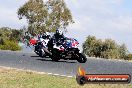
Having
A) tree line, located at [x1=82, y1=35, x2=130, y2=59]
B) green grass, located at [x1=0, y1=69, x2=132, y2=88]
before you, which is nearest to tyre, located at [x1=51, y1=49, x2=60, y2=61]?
green grass, located at [x1=0, y1=69, x2=132, y2=88]

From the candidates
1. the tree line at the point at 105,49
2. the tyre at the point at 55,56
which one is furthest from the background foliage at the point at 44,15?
the tyre at the point at 55,56

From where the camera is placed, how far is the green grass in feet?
40.3

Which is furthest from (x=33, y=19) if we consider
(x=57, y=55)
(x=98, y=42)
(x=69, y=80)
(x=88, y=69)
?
(x=69, y=80)

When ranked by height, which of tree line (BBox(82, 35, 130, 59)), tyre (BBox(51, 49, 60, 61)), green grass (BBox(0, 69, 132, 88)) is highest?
tree line (BBox(82, 35, 130, 59))

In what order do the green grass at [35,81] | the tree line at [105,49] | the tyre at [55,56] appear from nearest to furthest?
the green grass at [35,81]
the tyre at [55,56]
the tree line at [105,49]

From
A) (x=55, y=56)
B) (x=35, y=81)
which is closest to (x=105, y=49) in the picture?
(x=55, y=56)

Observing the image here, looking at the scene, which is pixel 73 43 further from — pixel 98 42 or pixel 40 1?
pixel 40 1

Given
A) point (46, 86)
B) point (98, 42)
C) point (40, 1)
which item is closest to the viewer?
point (46, 86)

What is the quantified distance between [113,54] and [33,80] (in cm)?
3854

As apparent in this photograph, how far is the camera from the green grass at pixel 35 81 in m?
12.3

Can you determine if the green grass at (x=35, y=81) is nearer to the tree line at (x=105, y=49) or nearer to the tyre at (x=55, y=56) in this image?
the tyre at (x=55, y=56)

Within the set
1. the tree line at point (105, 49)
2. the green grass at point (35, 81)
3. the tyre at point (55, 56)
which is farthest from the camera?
the tree line at point (105, 49)

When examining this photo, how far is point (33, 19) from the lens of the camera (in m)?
57.4

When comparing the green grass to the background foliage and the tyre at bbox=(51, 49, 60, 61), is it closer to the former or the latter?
the tyre at bbox=(51, 49, 60, 61)
